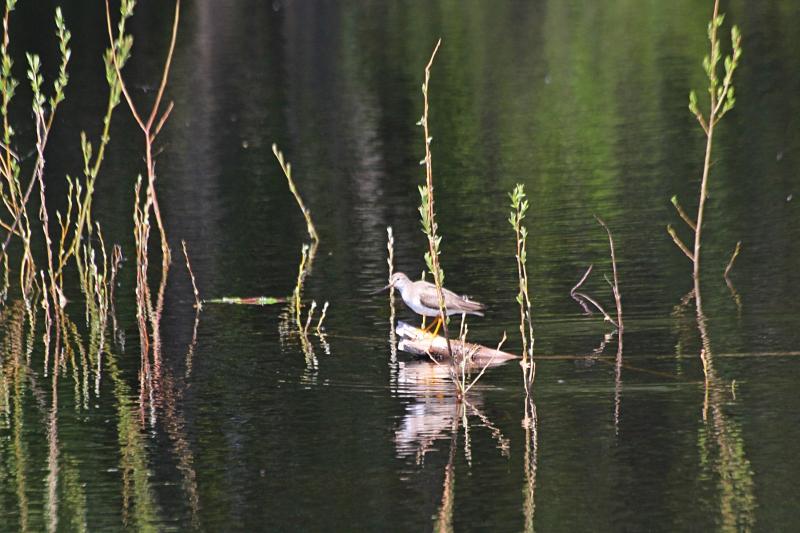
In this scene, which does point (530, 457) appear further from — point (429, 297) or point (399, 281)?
point (399, 281)

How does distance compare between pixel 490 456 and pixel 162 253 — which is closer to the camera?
pixel 490 456

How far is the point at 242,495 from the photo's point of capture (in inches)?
403

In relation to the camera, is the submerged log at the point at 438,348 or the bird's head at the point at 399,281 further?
the bird's head at the point at 399,281

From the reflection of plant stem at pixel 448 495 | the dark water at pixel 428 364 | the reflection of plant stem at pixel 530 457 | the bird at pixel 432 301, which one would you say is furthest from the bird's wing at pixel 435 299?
the reflection of plant stem at pixel 448 495

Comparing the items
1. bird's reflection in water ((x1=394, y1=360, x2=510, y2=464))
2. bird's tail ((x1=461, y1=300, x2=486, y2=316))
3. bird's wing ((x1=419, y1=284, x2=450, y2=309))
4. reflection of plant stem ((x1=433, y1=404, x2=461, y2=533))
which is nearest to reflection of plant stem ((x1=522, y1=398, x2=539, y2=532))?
bird's reflection in water ((x1=394, y1=360, x2=510, y2=464))

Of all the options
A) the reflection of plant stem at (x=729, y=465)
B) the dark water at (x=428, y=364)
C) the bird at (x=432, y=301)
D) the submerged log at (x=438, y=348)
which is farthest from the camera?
the bird at (x=432, y=301)

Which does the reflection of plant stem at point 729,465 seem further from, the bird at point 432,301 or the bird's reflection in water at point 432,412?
the bird at point 432,301

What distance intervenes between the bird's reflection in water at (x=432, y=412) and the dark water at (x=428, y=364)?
32 mm

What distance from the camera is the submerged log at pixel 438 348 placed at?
524 inches

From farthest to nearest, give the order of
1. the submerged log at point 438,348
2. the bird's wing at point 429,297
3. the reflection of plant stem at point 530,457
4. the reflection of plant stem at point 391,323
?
1. the bird's wing at point 429,297
2. the reflection of plant stem at point 391,323
3. the submerged log at point 438,348
4. the reflection of plant stem at point 530,457

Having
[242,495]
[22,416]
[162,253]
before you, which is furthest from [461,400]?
[162,253]

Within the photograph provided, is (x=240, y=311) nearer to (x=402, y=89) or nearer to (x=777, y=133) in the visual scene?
(x=777, y=133)

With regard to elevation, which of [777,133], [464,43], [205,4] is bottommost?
[777,133]

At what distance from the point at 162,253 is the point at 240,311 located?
394 cm
